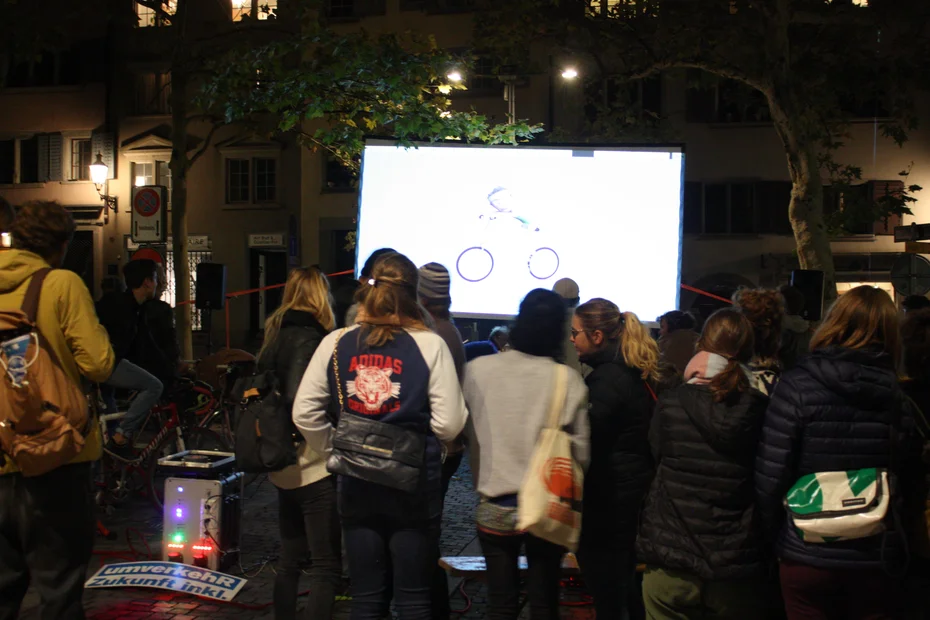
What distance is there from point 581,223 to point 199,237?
23.7 metres

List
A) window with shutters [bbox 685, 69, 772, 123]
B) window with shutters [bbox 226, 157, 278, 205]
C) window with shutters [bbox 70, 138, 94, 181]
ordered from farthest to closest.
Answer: window with shutters [bbox 70, 138, 94, 181] → window with shutters [bbox 226, 157, 278, 205] → window with shutters [bbox 685, 69, 772, 123]

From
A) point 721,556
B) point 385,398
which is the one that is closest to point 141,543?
point 385,398

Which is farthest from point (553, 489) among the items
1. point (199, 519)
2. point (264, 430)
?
point (199, 519)

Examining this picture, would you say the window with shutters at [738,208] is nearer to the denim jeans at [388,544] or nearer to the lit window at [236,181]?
the lit window at [236,181]

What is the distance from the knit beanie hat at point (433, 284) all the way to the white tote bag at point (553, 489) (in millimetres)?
1438

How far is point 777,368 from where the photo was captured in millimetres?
4387

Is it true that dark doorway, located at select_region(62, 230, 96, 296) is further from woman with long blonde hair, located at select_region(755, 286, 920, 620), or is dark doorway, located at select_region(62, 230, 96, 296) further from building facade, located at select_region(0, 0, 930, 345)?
woman with long blonde hair, located at select_region(755, 286, 920, 620)

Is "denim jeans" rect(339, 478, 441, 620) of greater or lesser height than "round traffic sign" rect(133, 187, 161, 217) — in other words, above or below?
below

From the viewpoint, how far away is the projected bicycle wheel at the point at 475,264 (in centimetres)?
1002

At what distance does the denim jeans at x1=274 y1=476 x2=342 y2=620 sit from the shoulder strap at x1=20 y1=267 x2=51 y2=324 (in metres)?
1.52

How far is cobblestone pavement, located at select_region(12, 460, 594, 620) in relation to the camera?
5.61 m

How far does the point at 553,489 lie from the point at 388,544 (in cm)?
74

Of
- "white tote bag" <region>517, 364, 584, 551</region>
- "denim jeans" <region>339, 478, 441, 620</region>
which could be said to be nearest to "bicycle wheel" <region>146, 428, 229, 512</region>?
"denim jeans" <region>339, 478, 441, 620</region>

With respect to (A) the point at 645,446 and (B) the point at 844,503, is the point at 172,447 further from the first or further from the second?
(B) the point at 844,503
